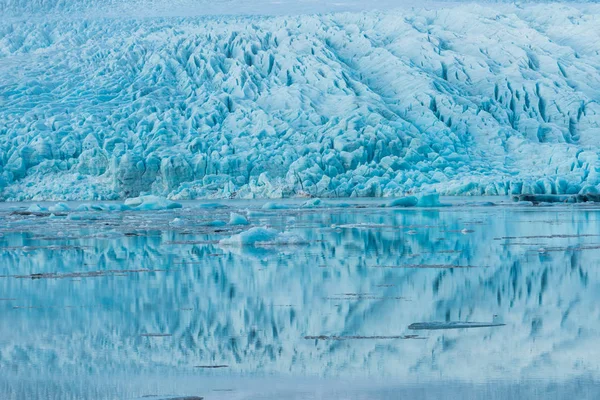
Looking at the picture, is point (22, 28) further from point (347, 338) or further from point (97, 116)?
point (347, 338)

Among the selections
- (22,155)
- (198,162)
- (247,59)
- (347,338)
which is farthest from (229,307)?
Result: (247,59)

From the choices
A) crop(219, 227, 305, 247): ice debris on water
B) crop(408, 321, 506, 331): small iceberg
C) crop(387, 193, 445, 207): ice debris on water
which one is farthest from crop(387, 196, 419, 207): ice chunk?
crop(408, 321, 506, 331): small iceberg

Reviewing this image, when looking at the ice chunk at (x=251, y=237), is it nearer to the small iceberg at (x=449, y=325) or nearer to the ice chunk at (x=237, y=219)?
the ice chunk at (x=237, y=219)

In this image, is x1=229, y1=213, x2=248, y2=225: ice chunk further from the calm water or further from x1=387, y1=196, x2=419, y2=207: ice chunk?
x1=387, y1=196, x2=419, y2=207: ice chunk

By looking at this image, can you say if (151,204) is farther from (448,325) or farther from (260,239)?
(448,325)

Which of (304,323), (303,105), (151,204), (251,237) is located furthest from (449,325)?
(303,105)
